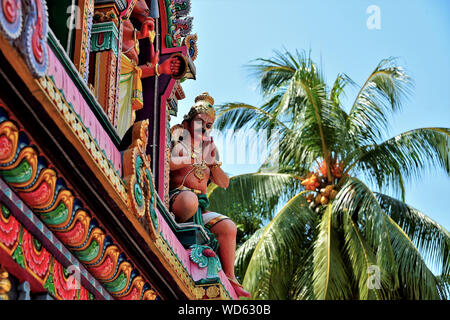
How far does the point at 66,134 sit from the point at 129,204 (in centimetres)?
101

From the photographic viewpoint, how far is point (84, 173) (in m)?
5.35

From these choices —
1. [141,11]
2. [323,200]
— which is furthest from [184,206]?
[323,200]

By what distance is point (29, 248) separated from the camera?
16.4 feet

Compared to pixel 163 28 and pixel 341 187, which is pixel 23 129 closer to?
pixel 163 28

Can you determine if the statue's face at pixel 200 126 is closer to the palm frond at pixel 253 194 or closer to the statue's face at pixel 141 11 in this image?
the statue's face at pixel 141 11

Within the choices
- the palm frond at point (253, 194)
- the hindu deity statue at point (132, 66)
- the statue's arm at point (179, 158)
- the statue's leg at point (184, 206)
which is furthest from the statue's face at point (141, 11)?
the palm frond at point (253, 194)

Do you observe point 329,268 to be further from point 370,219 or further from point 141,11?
point 141,11

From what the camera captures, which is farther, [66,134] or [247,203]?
[247,203]

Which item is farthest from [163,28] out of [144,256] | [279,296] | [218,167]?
[279,296]

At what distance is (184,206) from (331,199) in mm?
8712

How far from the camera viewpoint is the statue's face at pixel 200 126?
8.84 meters
